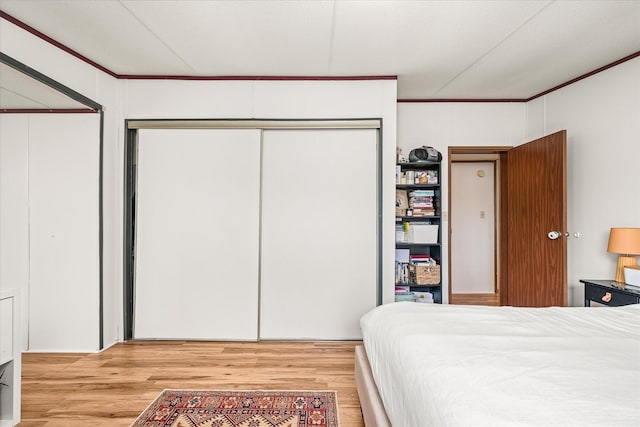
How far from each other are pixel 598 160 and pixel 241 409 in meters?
3.65

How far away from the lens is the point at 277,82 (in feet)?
11.6

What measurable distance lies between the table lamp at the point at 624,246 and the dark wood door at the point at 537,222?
447 millimetres

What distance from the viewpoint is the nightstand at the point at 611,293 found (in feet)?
8.41

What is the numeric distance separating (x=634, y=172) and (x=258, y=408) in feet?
11.3

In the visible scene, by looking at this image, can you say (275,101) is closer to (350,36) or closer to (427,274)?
(350,36)

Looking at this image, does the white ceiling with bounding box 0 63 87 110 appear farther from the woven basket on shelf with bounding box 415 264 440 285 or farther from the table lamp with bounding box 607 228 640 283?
the table lamp with bounding box 607 228 640 283

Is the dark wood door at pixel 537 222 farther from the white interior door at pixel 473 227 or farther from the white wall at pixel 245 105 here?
the white wall at pixel 245 105

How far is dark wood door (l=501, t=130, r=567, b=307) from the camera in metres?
3.41

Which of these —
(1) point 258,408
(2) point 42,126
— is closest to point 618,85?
(1) point 258,408

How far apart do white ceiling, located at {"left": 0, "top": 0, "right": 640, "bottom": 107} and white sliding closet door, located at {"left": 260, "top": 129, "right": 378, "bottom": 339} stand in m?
0.73

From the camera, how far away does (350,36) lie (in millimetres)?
2738

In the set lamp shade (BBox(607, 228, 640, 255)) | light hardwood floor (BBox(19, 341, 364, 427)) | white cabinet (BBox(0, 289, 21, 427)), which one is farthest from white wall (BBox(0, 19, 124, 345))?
lamp shade (BBox(607, 228, 640, 255))

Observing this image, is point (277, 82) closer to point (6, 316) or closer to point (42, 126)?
point (42, 126)

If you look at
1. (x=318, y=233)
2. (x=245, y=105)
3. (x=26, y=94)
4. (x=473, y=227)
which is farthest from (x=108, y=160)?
(x=473, y=227)
